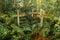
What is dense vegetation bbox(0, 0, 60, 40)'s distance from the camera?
27.9ft

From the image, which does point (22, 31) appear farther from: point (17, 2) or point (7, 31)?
point (17, 2)

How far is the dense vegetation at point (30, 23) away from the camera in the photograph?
8508 millimetres

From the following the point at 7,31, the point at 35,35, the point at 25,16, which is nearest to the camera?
the point at 7,31

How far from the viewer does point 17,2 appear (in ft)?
34.8

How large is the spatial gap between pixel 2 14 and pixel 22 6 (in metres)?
1.47

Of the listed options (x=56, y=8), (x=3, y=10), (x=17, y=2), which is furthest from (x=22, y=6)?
(x=56, y=8)

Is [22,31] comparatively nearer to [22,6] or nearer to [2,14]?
[2,14]

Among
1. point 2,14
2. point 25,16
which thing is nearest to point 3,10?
point 2,14

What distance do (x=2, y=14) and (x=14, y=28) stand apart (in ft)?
3.87

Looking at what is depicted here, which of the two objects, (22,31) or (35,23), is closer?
(22,31)

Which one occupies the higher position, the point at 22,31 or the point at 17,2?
the point at 17,2

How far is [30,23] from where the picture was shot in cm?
934

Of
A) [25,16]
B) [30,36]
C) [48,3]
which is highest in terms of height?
[48,3]

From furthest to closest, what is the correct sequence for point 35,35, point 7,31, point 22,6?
point 22,6 < point 35,35 < point 7,31
